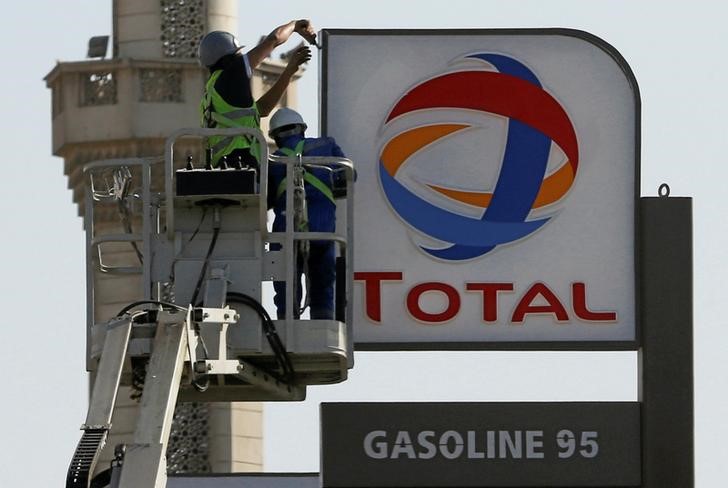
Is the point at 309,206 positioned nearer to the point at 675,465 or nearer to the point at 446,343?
the point at 446,343

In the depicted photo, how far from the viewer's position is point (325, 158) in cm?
2003

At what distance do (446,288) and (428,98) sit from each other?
151cm

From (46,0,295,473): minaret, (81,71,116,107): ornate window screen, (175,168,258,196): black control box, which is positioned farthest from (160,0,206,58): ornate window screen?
(175,168,258,196): black control box

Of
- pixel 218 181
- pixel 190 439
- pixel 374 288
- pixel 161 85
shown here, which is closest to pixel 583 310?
pixel 374 288

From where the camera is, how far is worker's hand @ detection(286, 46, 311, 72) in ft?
70.3

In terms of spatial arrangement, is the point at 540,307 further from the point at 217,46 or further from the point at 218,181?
the point at 218,181

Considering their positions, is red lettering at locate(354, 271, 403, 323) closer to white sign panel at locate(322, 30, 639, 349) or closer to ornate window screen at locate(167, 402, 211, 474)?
white sign panel at locate(322, 30, 639, 349)

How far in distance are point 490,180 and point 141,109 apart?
29329 millimetres

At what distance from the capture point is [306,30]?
71.5 ft

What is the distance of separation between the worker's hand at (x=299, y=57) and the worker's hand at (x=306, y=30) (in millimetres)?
133

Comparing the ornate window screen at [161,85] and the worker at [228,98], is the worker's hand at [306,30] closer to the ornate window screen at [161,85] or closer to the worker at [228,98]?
the worker at [228,98]

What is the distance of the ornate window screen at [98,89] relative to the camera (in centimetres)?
5125

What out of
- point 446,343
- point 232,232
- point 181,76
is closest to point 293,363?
point 232,232

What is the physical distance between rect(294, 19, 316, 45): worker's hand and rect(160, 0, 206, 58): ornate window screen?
93.9ft
